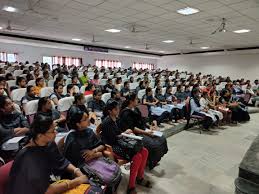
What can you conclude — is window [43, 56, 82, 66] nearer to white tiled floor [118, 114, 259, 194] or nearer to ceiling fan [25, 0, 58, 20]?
ceiling fan [25, 0, 58, 20]

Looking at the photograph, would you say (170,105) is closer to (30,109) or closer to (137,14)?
(137,14)

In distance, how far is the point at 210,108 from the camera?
559 cm

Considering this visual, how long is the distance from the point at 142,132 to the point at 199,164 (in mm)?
1167

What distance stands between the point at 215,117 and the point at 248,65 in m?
9.83

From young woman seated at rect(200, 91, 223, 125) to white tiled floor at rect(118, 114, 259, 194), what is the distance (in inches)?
16.8

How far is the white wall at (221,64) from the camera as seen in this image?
504 inches

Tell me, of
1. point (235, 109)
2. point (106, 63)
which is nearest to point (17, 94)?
point (235, 109)

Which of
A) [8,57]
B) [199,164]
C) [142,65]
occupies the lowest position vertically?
[199,164]

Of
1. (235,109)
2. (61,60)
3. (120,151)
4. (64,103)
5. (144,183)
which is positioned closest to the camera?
(120,151)

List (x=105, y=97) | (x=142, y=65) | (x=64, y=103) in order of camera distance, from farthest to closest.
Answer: (x=142, y=65)
(x=105, y=97)
(x=64, y=103)

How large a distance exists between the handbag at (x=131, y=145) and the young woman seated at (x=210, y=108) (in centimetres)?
Result: 321

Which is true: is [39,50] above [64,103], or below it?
above

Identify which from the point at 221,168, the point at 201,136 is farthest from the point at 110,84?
the point at 221,168

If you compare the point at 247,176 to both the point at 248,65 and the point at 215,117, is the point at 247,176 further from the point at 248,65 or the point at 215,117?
the point at 248,65
